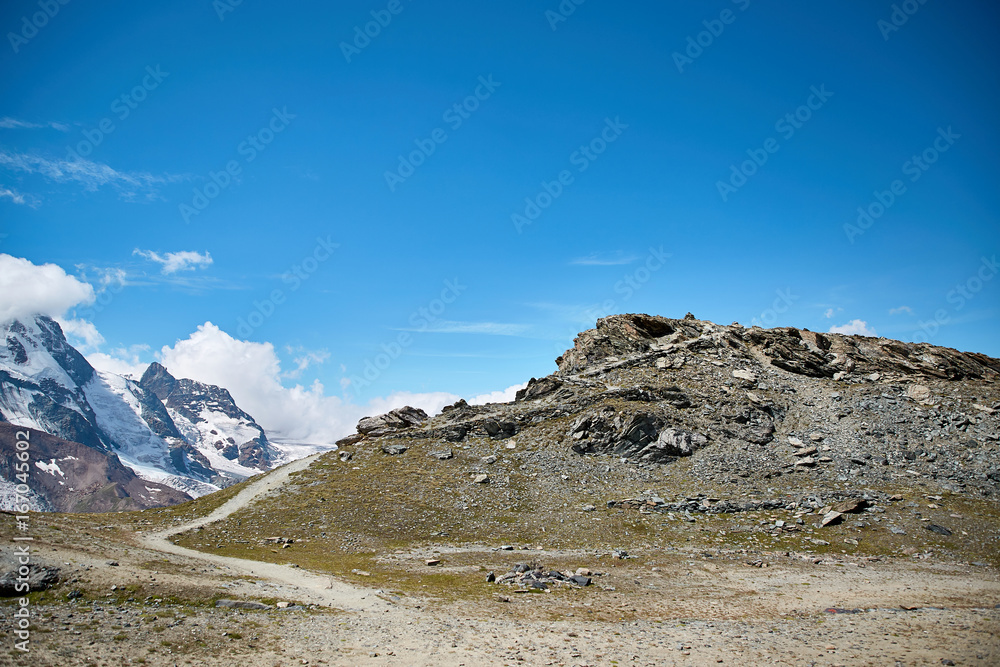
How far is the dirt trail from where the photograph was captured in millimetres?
28284

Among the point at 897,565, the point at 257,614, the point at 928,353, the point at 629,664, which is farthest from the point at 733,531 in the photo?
the point at 928,353

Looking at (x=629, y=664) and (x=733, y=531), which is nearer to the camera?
(x=629, y=664)

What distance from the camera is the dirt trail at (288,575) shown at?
28.3 meters

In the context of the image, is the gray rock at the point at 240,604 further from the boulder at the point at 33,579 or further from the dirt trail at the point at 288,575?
the boulder at the point at 33,579

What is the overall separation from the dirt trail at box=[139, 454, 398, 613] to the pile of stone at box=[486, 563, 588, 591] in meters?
8.99

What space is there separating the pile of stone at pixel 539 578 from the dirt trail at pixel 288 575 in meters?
8.99

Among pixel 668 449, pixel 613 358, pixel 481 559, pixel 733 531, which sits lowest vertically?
pixel 481 559

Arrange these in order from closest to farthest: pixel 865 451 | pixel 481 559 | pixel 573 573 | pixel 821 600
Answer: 1. pixel 821 600
2. pixel 573 573
3. pixel 481 559
4. pixel 865 451

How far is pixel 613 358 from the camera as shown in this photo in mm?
91438

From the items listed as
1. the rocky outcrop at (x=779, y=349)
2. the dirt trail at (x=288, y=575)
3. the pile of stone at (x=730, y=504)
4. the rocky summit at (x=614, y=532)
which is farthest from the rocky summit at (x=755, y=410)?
the dirt trail at (x=288, y=575)

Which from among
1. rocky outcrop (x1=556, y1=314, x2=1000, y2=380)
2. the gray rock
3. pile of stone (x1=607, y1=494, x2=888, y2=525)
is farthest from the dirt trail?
rocky outcrop (x1=556, y1=314, x2=1000, y2=380)

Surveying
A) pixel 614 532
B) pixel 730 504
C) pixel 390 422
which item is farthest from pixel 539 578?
pixel 390 422

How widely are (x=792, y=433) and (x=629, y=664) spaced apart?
58614 millimetres

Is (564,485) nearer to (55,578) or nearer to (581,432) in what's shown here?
(581,432)
